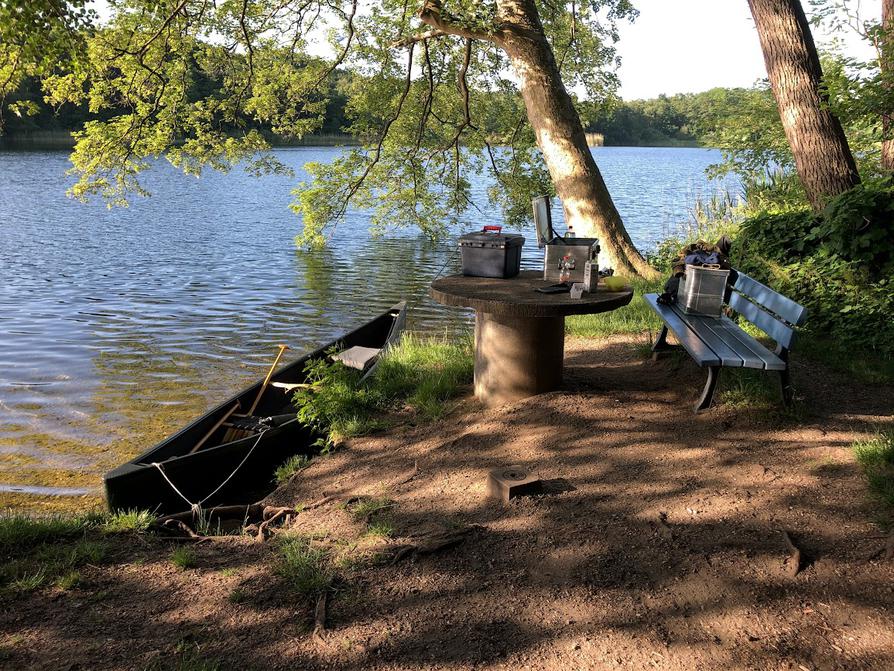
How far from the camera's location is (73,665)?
9.63ft

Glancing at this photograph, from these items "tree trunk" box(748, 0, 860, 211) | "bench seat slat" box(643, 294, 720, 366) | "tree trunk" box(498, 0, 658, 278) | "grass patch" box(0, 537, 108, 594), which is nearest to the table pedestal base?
"bench seat slat" box(643, 294, 720, 366)

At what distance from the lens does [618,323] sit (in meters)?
8.24

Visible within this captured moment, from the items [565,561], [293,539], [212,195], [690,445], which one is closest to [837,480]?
[690,445]

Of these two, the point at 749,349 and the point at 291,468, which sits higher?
the point at 749,349

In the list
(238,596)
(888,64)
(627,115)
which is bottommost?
(238,596)

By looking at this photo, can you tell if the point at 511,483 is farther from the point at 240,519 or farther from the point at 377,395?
the point at 377,395

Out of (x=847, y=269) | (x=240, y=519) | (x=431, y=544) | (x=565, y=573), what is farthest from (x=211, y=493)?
(x=847, y=269)

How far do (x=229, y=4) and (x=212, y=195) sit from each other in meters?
22.6

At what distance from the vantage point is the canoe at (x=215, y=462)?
5.14 metres

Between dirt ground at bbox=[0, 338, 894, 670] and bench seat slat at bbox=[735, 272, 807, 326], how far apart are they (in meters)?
0.65

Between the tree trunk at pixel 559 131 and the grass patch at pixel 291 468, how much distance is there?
5.95 m

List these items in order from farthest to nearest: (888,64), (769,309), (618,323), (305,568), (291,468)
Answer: (618,323)
(888,64)
(291,468)
(769,309)
(305,568)

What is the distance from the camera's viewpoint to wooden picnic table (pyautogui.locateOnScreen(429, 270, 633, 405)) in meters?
5.20

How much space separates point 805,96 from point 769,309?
12.3 ft
